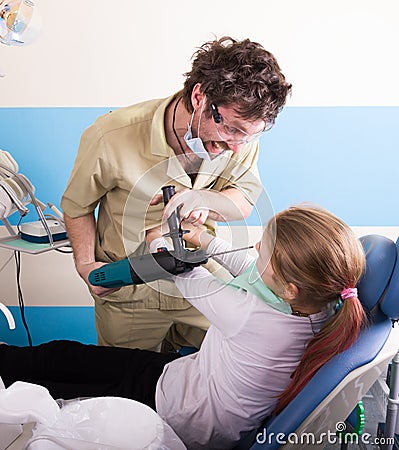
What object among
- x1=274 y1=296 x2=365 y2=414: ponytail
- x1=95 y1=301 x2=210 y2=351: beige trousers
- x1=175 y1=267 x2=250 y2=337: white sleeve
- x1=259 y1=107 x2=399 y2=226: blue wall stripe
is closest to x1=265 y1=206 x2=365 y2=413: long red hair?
x1=274 y1=296 x2=365 y2=414: ponytail

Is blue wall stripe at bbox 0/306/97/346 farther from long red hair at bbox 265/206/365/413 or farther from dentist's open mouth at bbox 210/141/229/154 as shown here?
long red hair at bbox 265/206/365/413

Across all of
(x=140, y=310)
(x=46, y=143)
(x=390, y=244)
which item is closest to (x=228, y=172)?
(x=390, y=244)

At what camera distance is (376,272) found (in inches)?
49.2

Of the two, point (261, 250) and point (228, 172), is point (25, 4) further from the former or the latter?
point (261, 250)

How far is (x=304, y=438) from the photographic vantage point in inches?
47.0

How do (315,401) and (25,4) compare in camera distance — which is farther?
(25,4)

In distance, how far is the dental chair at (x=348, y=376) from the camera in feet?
3.85

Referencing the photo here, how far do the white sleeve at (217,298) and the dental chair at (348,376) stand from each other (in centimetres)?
20

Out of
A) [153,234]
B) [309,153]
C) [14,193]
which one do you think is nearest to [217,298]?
[153,234]

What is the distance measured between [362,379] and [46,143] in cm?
181

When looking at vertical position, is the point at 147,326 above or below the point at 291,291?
below

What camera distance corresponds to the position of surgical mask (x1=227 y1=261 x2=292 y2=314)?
1286 millimetres

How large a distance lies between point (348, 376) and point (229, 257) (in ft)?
1.11

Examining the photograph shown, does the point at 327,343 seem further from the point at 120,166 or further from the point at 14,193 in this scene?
the point at 14,193
